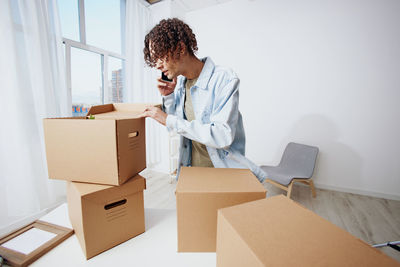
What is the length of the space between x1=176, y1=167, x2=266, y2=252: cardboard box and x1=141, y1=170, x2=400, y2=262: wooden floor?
1609 millimetres

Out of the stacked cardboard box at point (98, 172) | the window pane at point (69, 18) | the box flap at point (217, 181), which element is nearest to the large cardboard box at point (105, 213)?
the stacked cardboard box at point (98, 172)

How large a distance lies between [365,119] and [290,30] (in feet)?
5.17

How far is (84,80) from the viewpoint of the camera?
2299mm

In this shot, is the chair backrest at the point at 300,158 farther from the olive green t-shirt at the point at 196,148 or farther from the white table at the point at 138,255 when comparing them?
the white table at the point at 138,255

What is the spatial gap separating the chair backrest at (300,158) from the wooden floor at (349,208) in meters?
0.35

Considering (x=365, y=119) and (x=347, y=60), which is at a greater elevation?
(x=347, y=60)

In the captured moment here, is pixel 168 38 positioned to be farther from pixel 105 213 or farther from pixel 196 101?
pixel 105 213

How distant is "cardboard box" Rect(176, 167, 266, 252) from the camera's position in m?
0.59

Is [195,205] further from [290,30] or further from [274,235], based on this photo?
[290,30]

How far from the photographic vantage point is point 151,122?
10.4 ft

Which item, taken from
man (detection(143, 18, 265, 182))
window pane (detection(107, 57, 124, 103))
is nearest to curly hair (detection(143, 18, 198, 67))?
man (detection(143, 18, 265, 182))

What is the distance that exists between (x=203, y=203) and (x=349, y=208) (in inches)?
97.0

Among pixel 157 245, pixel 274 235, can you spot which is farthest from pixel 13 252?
pixel 274 235

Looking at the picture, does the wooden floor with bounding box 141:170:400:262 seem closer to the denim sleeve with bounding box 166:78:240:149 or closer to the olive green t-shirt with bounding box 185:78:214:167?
the olive green t-shirt with bounding box 185:78:214:167
